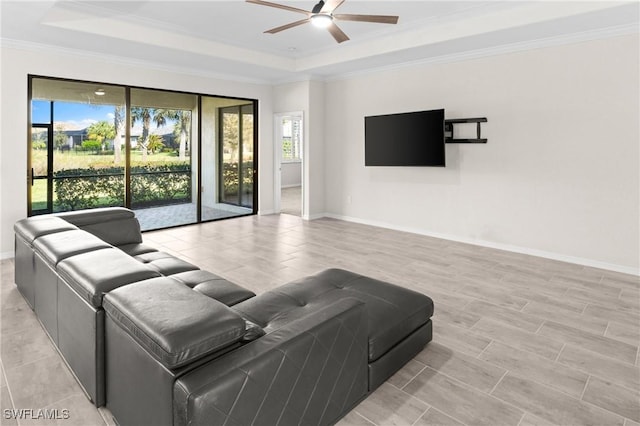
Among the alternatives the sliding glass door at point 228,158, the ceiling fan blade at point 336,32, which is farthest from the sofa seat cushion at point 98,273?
the sliding glass door at point 228,158

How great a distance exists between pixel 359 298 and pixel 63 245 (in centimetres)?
196

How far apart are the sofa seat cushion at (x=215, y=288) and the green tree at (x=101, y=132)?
158 inches

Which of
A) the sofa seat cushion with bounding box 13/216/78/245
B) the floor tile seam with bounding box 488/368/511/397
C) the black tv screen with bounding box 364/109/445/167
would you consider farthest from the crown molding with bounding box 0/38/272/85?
the floor tile seam with bounding box 488/368/511/397

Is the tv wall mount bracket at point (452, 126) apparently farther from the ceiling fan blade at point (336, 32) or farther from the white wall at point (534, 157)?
the ceiling fan blade at point (336, 32)

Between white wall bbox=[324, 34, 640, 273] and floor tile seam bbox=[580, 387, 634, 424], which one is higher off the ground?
white wall bbox=[324, 34, 640, 273]

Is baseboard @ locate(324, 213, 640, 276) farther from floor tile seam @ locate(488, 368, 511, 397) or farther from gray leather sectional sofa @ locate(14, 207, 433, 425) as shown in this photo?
gray leather sectional sofa @ locate(14, 207, 433, 425)

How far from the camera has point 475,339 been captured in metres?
2.94

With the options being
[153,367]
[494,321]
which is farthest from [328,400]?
[494,321]

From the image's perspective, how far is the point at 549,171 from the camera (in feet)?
16.5

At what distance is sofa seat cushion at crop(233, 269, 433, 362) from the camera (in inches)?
89.5

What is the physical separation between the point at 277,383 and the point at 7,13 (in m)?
4.71

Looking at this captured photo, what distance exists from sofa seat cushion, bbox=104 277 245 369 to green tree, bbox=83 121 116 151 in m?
4.91

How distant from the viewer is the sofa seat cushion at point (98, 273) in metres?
1.95

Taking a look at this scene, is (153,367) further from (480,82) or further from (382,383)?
(480,82)
